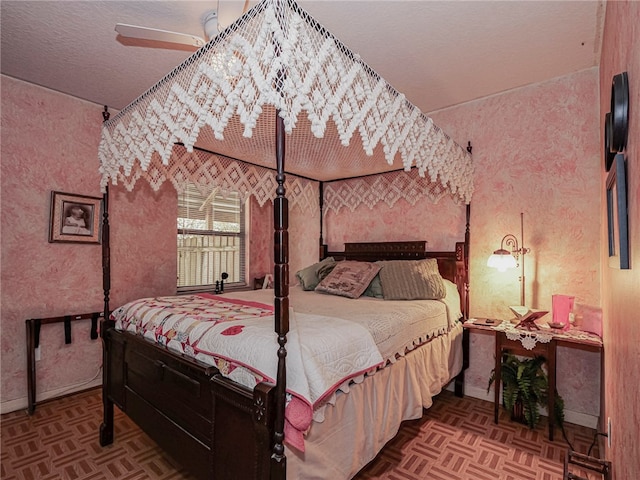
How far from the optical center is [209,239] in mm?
3992

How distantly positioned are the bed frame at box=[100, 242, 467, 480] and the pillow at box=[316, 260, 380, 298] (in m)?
1.64

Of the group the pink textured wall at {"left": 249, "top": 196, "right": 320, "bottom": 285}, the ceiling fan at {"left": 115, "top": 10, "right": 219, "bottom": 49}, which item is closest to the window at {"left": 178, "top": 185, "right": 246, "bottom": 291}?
the pink textured wall at {"left": 249, "top": 196, "right": 320, "bottom": 285}

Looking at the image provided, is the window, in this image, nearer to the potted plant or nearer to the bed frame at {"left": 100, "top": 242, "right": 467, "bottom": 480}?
the bed frame at {"left": 100, "top": 242, "right": 467, "bottom": 480}

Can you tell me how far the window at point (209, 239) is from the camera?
12.5ft

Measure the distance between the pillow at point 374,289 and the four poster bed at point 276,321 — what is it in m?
0.18

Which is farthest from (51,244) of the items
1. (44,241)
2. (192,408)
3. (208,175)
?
(192,408)

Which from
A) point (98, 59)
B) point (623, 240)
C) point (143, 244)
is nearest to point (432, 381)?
point (623, 240)

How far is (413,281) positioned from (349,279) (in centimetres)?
60

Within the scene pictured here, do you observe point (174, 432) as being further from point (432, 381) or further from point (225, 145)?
point (225, 145)

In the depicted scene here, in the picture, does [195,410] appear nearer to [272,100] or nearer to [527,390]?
[272,100]

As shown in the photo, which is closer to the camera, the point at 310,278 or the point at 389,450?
the point at 389,450

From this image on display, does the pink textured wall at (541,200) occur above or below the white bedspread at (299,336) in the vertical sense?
above

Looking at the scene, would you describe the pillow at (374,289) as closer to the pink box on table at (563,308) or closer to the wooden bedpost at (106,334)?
the pink box on table at (563,308)

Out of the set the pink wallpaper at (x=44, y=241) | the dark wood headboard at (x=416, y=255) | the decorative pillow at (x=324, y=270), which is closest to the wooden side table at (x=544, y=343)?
the dark wood headboard at (x=416, y=255)
